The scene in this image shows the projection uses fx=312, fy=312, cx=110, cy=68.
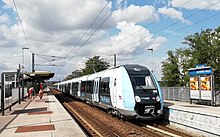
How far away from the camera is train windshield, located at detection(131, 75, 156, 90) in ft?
48.4

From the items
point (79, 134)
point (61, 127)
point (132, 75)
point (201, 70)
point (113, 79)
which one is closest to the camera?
point (79, 134)

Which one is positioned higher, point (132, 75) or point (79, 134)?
point (132, 75)

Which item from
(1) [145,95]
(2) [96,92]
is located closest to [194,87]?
(2) [96,92]

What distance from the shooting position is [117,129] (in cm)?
1398

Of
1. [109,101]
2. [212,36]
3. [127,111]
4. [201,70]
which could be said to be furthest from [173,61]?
[127,111]

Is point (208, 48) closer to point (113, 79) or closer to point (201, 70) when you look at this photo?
point (201, 70)

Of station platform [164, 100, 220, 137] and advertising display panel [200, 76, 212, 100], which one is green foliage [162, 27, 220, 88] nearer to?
advertising display panel [200, 76, 212, 100]

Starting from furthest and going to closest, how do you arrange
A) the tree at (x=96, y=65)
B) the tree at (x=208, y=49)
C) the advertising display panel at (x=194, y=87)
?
the tree at (x=96, y=65) < the tree at (x=208, y=49) < the advertising display panel at (x=194, y=87)

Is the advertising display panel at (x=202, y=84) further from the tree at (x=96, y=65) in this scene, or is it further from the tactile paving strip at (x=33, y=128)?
the tree at (x=96, y=65)

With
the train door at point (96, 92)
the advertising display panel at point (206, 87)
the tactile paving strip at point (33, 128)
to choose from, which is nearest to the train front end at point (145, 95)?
the tactile paving strip at point (33, 128)

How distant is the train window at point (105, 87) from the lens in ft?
60.0

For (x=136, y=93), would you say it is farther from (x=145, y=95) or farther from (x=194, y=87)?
(x=194, y=87)

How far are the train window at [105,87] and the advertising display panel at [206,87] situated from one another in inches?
349

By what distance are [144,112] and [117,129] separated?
144 cm
